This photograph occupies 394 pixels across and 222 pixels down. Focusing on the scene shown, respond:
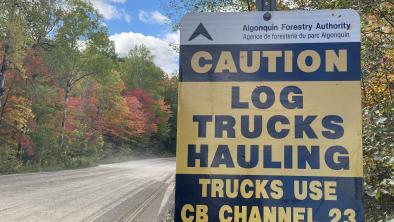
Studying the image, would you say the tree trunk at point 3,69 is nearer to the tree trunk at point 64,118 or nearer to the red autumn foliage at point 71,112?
the tree trunk at point 64,118

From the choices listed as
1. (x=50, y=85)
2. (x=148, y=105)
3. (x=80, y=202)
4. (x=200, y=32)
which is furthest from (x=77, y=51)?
(x=148, y=105)

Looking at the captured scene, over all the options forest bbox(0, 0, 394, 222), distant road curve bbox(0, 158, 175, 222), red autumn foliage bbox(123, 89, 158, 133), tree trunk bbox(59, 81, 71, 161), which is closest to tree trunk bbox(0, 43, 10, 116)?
forest bbox(0, 0, 394, 222)

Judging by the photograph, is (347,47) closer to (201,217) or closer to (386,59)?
(201,217)

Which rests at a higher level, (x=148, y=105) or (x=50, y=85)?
(x=148, y=105)

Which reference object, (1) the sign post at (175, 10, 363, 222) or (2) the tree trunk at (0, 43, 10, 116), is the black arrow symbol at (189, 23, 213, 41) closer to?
(1) the sign post at (175, 10, 363, 222)

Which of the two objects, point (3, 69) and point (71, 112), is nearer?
point (3, 69)

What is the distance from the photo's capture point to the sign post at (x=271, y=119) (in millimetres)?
1757

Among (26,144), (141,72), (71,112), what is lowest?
(26,144)

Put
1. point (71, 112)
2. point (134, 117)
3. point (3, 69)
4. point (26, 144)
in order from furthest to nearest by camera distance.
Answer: point (134, 117)
point (71, 112)
point (26, 144)
point (3, 69)

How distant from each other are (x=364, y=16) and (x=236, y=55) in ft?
8.93

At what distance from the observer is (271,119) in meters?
1.81

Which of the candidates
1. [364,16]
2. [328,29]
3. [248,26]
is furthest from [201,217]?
[364,16]

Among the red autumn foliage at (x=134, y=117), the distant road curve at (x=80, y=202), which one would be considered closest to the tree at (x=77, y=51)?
the distant road curve at (x=80, y=202)

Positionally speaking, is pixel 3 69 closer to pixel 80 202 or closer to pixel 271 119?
pixel 80 202
